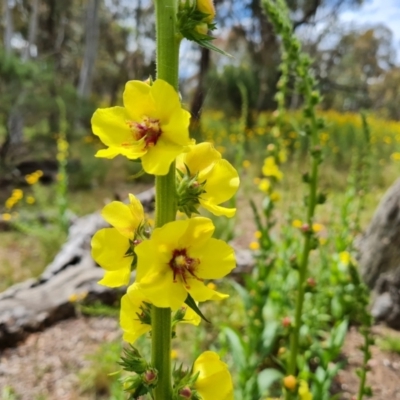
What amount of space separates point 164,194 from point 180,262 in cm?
14

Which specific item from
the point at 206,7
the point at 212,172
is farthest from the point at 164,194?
the point at 206,7

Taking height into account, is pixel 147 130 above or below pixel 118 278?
above

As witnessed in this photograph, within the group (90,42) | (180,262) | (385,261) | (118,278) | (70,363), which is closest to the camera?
(180,262)

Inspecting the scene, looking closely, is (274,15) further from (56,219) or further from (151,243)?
(56,219)

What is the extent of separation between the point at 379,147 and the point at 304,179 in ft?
28.0

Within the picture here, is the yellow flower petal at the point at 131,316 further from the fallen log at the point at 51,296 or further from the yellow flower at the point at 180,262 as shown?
the fallen log at the point at 51,296

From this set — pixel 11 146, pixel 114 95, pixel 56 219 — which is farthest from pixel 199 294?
pixel 114 95

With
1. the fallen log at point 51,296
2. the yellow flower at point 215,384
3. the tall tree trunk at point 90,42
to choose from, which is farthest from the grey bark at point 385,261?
the tall tree trunk at point 90,42

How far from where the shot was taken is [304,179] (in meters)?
1.80

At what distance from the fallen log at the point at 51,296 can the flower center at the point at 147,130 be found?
3.02 metres

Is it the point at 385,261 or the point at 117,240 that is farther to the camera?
the point at 385,261

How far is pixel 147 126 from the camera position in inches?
34.0

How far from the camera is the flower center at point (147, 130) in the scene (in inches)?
33.8

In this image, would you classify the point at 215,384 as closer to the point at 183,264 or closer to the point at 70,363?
the point at 183,264
